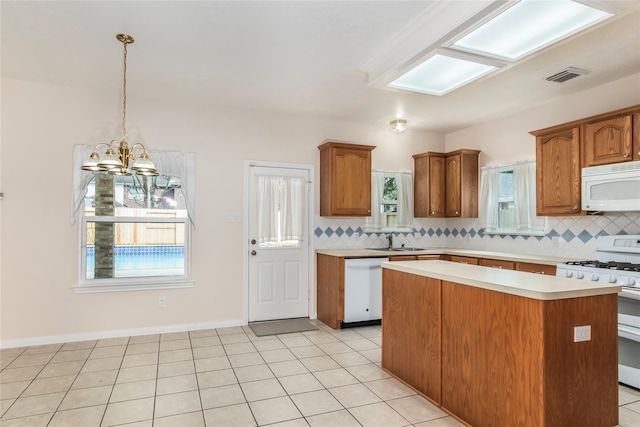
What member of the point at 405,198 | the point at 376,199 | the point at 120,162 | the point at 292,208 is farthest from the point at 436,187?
the point at 120,162

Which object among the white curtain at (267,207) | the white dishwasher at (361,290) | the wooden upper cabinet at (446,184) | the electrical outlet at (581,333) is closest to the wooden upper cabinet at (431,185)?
the wooden upper cabinet at (446,184)

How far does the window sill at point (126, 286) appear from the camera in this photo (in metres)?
4.06

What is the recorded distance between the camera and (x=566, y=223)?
4262mm

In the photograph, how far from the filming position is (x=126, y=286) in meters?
4.22

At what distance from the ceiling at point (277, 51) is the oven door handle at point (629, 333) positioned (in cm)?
223

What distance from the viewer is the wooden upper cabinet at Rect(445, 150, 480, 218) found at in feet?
17.4

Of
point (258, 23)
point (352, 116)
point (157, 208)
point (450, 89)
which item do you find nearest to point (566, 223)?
point (450, 89)

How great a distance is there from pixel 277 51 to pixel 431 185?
10.6 feet

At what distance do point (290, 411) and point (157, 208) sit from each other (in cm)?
291

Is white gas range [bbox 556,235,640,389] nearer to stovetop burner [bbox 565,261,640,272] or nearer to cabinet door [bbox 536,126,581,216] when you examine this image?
stovetop burner [bbox 565,261,640,272]

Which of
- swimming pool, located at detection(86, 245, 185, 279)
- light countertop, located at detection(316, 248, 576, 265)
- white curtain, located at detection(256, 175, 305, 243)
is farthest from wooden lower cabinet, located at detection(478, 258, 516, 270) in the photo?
swimming pool, located at detection(86, 245, 185, 279)

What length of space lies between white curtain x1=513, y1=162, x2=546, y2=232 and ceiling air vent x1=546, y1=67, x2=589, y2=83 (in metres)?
1.17

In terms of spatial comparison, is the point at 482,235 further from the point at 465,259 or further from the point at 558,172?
the point at 558,172

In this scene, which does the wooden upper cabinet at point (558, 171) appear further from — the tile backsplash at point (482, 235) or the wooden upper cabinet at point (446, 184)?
the wooden upper cabinet at point (446, 184)
